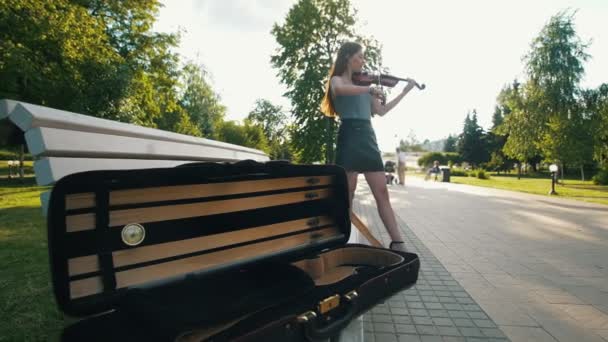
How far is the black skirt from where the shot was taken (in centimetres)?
292

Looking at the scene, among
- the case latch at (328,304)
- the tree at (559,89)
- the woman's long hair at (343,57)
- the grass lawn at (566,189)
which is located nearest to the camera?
the case latch at (328,304)

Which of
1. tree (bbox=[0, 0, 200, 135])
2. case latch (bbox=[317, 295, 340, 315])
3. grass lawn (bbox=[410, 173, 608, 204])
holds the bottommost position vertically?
grass lawn (bbox=[410, 173, 608, 204])

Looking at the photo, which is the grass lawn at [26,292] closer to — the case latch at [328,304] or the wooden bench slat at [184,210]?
the wooden bench slat at [184,210]

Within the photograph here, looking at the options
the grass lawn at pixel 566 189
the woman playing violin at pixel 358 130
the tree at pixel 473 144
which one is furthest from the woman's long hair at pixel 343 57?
the tree at pixel 473 144

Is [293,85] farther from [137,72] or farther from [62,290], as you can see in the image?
[62,290]

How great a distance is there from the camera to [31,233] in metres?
4.28

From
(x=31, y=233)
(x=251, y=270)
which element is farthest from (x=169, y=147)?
(x=31, y=233)

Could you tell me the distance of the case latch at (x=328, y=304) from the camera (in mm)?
1325

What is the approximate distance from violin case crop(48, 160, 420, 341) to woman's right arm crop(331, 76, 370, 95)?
1139mm

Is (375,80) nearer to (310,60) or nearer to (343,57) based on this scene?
(343,57)

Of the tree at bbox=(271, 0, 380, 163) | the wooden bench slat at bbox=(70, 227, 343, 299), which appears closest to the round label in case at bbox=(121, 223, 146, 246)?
the wooden bench slat at bbox=(70, 227, 343, 299)

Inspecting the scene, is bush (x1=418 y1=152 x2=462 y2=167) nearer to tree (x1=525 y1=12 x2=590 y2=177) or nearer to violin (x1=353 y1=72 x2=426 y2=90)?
tree (x1=525 y1=12 x2=590 y2=177)

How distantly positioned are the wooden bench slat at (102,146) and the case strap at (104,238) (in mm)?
295

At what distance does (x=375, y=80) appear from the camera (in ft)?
11.1
